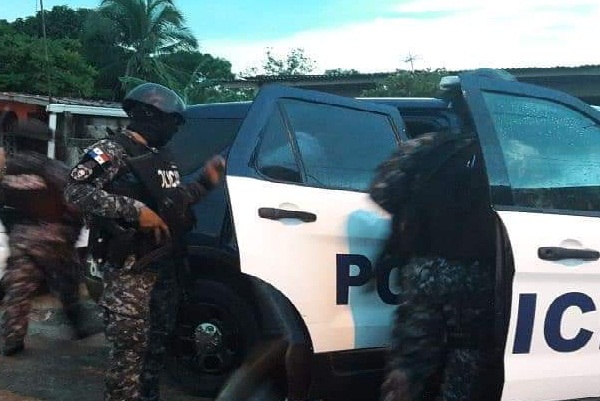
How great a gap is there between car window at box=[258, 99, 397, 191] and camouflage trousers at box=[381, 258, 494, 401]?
735mm

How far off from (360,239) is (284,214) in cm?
38

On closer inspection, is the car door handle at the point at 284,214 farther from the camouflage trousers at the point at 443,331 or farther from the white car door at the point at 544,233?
the white car door at the point at 544,233

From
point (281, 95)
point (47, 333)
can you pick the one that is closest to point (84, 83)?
point (47, 333)

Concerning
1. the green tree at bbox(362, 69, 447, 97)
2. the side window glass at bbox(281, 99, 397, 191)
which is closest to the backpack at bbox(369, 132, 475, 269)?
the side window glass at bbox(281, 99, 397, 191)

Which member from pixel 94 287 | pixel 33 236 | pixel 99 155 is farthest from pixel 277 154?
pixel 33 236

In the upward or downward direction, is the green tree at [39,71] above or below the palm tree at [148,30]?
below

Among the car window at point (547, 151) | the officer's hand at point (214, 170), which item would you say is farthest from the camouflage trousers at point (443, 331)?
the officer's hand at point (214, 170)

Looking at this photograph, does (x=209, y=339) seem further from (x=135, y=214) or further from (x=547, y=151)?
(x=547, y=151)

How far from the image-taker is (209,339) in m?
4.32

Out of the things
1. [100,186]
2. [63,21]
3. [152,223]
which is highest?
[63,21]

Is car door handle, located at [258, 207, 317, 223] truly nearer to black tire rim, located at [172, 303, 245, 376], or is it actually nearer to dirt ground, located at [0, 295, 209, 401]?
black tire rim, located at [172, 303, 245, 376]

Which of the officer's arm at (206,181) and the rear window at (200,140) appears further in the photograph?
the rear window at (200,140)

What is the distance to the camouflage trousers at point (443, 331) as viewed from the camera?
312 centimetres

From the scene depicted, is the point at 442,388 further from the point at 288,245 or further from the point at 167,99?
the point at 167,99
